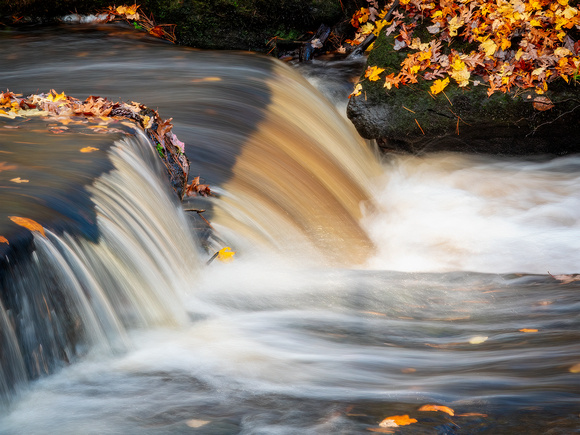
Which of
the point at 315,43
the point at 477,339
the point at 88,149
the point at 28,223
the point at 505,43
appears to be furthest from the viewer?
the point at 315,43

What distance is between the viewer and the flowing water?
2.54m

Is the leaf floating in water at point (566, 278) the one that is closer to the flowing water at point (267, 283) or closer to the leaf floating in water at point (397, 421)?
the flowing water at point (267, 283)

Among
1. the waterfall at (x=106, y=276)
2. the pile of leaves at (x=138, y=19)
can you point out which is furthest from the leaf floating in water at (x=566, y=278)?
the pile of leaves at (x=138, y=19)

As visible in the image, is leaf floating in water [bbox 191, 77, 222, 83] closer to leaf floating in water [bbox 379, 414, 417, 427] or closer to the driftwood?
the driftwood

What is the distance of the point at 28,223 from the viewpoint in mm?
2795

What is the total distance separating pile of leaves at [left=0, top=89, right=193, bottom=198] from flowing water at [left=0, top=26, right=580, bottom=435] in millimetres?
198

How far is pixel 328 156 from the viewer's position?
6.23m

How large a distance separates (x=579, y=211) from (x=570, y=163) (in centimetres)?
109

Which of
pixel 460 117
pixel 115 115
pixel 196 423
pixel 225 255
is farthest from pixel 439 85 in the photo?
pixel 196 423

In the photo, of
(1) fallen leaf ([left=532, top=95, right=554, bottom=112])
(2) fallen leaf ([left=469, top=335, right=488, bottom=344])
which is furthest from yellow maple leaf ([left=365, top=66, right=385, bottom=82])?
(2) fallen leaf ([left=469, top=335, right=488, bottom=344])

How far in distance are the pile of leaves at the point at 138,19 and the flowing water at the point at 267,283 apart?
2.13m

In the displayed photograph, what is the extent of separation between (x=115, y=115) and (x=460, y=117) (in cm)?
386

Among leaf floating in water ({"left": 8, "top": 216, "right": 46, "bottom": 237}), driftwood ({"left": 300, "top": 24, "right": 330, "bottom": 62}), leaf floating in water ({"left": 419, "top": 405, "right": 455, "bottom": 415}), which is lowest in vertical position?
leaf floating in water ({"left": 419, "top": 405, "right": 455, "bottom": 415})

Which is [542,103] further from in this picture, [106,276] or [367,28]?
[106,276]
